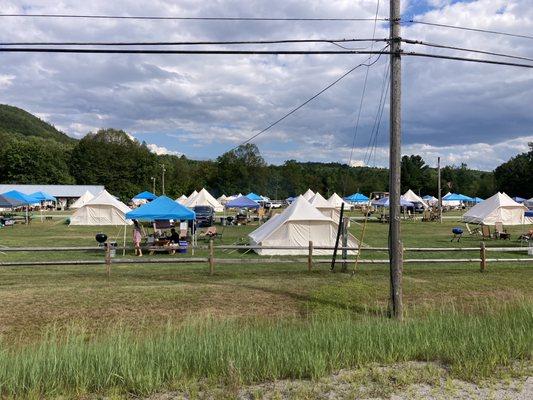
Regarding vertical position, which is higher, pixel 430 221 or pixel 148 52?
pixel 148 52

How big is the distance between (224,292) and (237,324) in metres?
3.38

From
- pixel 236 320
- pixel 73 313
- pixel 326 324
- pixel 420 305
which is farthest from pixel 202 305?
pixel 420 305

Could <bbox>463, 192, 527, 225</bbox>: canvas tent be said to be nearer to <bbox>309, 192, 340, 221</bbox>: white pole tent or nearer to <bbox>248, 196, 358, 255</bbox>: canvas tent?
<bbox>309, 192, 340, 221</bbox>: white pole tent

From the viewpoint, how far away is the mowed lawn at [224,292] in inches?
375

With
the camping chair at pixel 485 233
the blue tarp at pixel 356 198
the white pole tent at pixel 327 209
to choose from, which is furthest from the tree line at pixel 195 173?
the camping chair at pixel 485 233

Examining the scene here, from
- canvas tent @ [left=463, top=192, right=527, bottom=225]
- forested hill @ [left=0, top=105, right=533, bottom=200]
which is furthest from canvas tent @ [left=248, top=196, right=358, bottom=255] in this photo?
forested hill @ [left=0, top=105, right=533, bottom=200]

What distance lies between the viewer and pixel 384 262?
595 inches

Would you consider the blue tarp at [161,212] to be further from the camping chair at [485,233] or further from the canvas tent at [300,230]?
the camping chair at [485,233]

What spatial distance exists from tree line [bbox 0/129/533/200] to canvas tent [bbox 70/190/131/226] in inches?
2224

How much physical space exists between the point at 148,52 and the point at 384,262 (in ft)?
31.1

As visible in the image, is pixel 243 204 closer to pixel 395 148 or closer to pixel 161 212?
pixel 161 212

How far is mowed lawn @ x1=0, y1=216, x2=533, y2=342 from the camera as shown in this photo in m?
9.53

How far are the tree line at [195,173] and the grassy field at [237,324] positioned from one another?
78.4 meters

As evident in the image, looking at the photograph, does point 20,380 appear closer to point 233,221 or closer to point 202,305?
point 202,305
